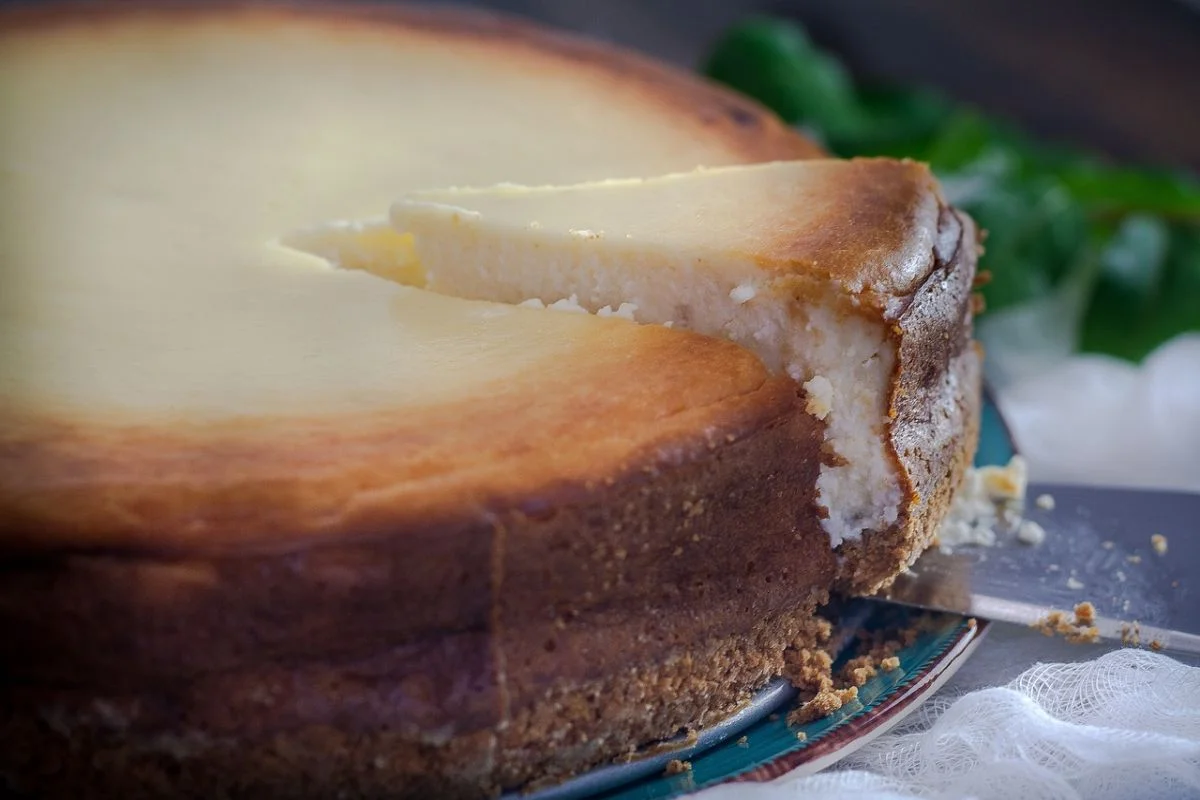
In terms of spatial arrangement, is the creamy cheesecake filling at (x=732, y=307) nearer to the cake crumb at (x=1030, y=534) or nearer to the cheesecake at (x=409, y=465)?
the cheesecake at (x=409, y=465)

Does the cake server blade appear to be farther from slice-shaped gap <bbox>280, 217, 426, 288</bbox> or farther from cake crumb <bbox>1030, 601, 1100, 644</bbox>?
slice-shaped gap <bbox>280, 217, 426, 288</bbox>

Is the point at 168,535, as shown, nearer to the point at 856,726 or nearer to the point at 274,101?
the point at 856,726

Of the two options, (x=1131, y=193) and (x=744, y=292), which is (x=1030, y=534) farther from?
(x=1131, y=193)

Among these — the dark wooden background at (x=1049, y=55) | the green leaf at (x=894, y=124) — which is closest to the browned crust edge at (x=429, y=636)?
the green leaf at (x=894, y=124)

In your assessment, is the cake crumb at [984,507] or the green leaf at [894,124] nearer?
the cake crumb at [984,507]

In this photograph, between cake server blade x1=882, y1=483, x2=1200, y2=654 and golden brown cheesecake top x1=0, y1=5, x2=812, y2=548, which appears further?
cake server blade x1=882, y1=483, x2=1200, y2=654

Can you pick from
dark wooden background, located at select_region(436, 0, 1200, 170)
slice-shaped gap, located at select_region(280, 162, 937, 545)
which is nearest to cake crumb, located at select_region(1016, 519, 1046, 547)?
slice-shaped gap, located at select_region(280, 162, 937, 545)
